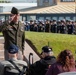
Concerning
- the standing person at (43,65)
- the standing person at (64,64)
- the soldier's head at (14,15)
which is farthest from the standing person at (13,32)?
the standing person at (64,64)

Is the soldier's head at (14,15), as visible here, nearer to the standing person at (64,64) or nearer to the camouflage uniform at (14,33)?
the camouflage uniform at (14,33)

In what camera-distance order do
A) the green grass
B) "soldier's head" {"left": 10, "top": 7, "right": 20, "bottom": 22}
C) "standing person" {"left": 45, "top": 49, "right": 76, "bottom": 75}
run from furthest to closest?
the green grass, "soldier's head" {"left": 10, "top": 7, "right": 20, "bottom": 22}, "standing person" {"left": 45, "top": 49, "right": 76, "bottom": 75}

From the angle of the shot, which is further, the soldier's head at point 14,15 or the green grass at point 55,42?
the green grass at point 55,42

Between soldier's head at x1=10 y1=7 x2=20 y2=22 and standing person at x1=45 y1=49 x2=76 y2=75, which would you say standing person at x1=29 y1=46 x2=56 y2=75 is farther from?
soldier's head at x1=10 y1=7 x2=20 y2=22

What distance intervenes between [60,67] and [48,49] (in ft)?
4.17

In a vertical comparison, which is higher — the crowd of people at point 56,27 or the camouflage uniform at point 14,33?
the camouflage uniform at point 14,33

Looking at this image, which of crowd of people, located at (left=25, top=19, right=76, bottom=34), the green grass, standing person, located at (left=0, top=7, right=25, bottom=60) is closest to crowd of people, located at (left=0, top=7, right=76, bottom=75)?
standing person, located at (left=0, top=7, right=25, bottom=60)

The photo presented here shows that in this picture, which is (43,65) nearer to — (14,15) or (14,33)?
(14,15)

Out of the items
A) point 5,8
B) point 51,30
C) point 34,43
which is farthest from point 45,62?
point 5,8

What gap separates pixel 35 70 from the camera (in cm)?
858

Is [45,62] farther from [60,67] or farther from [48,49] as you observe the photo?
[60,67]

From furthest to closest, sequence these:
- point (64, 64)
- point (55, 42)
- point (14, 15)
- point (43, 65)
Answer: point (55, 42) → point (14, 15) → point (43, 65) → point (64, 64)

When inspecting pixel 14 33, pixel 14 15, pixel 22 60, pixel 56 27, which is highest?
pixel 14 15

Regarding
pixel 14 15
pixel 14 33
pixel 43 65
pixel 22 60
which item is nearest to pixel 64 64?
pixel 43 65
